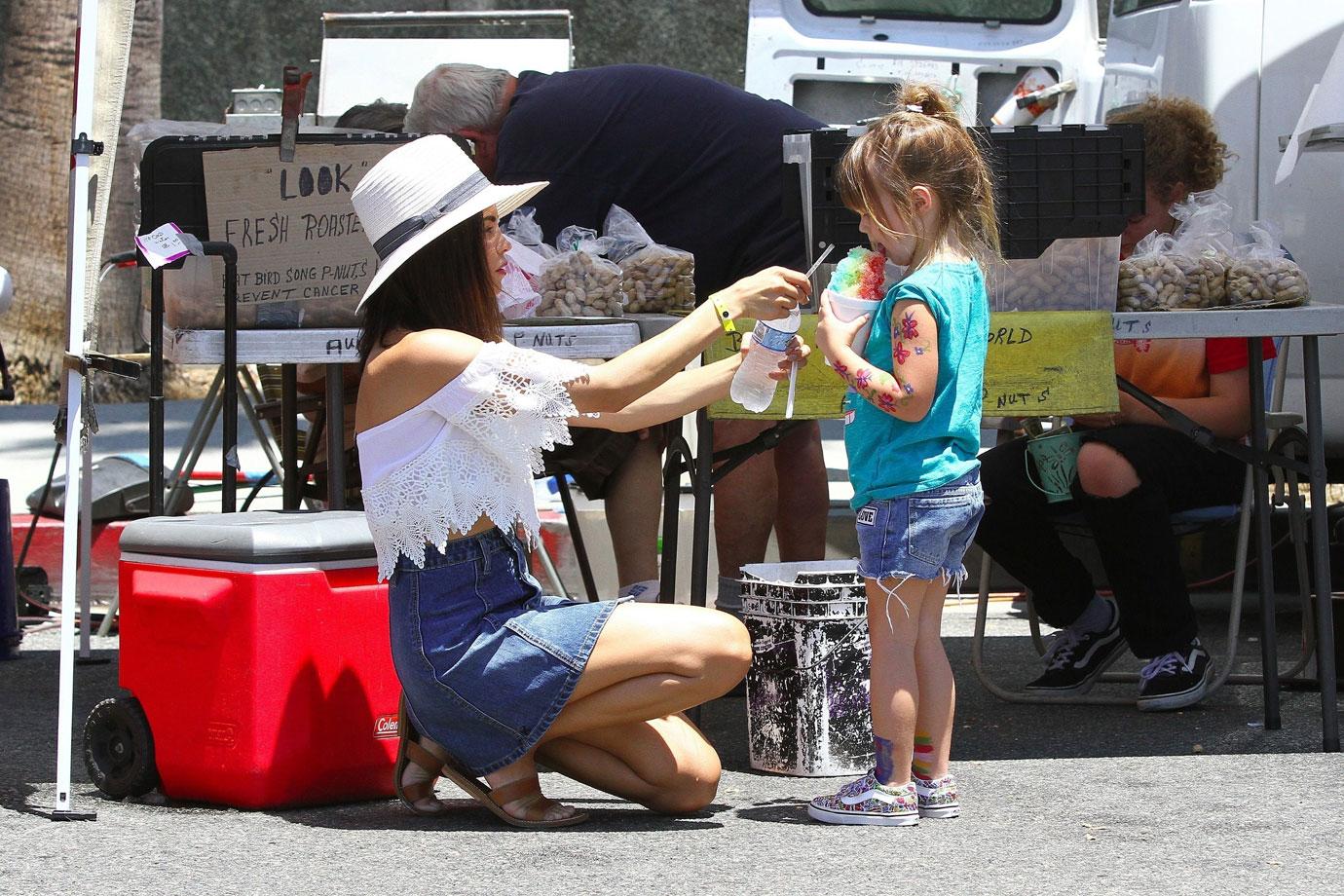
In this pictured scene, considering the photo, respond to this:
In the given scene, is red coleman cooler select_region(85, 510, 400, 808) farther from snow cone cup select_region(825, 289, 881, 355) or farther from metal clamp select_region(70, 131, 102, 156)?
snow cone cup select_region(825, 289, 881, 355)

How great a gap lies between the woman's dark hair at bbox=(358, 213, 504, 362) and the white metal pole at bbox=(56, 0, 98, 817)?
61 cm

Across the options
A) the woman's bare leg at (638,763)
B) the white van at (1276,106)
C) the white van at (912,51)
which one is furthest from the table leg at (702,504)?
the white van at (912,51)

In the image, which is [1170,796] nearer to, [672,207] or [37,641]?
[672,207]

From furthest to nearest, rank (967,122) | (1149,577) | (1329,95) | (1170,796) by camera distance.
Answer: (1329,95) → (1149,577) → (967,122) → (1170,796)

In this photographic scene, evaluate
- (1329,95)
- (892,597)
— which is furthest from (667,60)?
(892,597)

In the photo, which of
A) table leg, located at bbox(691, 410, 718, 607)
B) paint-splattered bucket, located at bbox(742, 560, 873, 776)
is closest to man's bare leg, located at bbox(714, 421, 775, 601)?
table leg, located at bbox(691, 410, 718, 607)

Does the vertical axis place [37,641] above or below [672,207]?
below

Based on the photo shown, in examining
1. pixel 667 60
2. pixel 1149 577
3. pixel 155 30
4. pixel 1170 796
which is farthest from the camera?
pixel 667 60

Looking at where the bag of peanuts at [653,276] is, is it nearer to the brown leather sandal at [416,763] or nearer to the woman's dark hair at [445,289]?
Answer: the woman's dark hair at [445,289]

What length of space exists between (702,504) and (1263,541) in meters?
1.22

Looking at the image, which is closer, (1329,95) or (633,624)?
(633,624)

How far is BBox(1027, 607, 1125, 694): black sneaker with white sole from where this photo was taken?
177 inches

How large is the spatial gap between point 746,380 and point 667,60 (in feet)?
38.0

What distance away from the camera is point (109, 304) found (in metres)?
10.6
